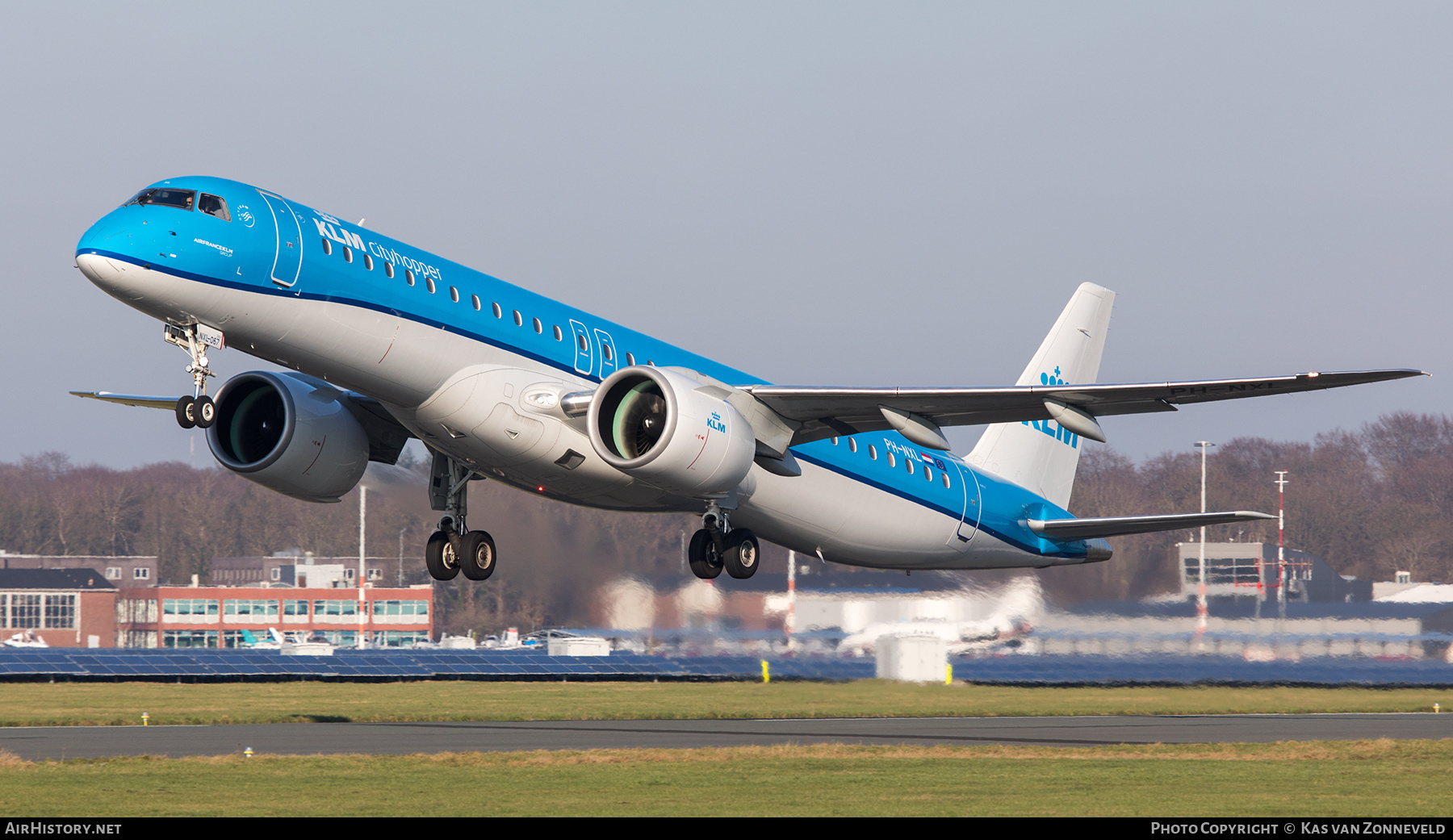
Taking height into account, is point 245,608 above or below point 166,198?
below

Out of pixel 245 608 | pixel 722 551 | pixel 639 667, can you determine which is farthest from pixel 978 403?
pixel 245 608

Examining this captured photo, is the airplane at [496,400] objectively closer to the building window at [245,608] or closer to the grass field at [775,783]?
the grass field at [775,783]

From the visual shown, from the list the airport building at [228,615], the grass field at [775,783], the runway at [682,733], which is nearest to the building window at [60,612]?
the airport building at [228,615]

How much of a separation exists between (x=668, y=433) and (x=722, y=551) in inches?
164

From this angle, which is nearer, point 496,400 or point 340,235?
point 340,235

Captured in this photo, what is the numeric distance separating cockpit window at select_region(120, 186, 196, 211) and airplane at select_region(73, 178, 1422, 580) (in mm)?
26

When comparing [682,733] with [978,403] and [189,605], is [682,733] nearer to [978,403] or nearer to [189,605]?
[978,403]

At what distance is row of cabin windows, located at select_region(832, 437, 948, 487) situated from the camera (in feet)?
104

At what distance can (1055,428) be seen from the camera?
40.1 m

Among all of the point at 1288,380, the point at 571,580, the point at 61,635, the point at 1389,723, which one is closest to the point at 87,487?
the point at 61,635

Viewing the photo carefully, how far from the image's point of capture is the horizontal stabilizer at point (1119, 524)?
31781 mm
